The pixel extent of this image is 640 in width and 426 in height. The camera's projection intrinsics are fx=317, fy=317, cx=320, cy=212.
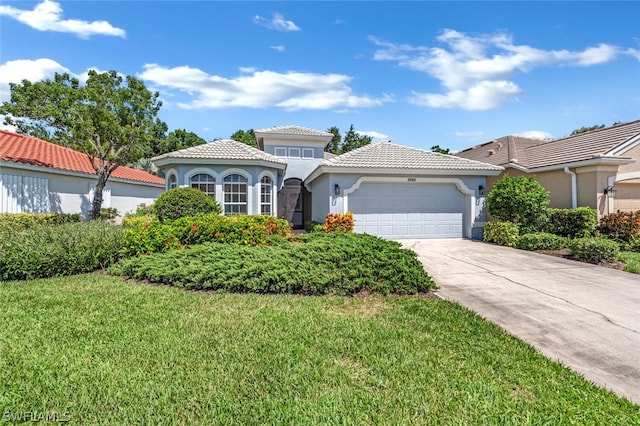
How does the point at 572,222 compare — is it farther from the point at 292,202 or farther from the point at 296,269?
the point at 292,202

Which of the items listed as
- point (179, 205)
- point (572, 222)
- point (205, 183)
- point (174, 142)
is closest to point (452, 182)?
point (572, 222)

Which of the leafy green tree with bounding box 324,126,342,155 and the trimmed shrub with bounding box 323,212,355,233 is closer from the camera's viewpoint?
the trimmed shrub with bounding box 323,212,355,233

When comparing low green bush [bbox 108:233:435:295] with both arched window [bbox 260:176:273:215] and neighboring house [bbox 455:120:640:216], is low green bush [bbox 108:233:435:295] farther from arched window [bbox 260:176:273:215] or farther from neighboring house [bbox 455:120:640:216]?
neighboring house [bbox 455:120:640:216]

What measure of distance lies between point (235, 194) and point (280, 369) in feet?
36.2

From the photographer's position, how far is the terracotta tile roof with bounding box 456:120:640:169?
40.7ft

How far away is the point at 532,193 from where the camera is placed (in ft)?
38.1

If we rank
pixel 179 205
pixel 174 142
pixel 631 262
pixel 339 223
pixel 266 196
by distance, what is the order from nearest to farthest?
pixel 631 262 → pixel 179 205 → pixel 339 223 → pixel 266 196 → pixel 174 142

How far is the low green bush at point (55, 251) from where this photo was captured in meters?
6.57

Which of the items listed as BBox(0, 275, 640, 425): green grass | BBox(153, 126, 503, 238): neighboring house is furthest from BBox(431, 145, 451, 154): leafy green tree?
BBox(0, 275, 640, 425): green grass

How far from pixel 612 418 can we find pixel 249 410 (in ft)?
9.26

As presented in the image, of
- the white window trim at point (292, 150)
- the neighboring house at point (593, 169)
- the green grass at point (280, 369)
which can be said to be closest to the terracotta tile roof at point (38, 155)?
the white window trim at point (292, 150)

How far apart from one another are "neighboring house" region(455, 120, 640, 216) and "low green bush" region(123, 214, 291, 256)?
39.2 feet

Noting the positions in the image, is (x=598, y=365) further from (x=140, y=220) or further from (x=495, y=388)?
(x=140, y=220)

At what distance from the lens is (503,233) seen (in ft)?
39.8
